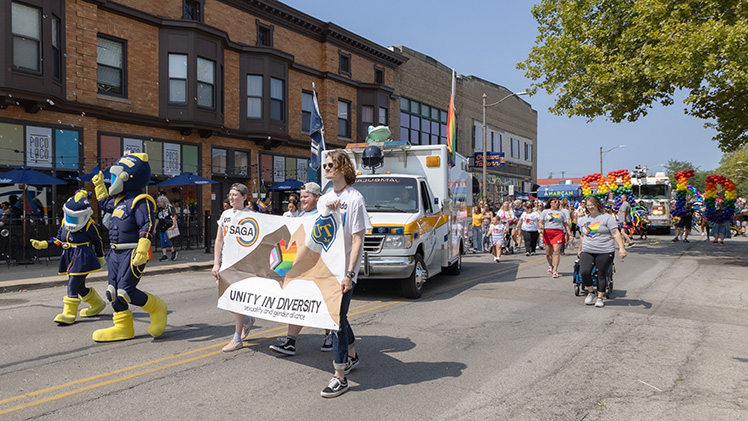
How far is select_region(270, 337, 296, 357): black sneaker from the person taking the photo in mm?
5475

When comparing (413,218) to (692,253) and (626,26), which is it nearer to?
(626,26)

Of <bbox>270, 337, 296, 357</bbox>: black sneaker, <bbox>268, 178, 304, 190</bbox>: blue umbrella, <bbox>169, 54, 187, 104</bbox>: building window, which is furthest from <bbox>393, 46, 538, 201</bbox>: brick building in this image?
<bbox>270, 337, 296, 357</bbox>: black sneaker

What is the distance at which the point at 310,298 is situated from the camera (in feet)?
15.5

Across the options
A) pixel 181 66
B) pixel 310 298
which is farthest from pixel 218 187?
pixel 310 298

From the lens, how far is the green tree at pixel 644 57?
43.6 ft

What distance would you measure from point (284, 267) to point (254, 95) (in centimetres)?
1876

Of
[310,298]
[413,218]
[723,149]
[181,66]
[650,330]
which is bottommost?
[650,330]

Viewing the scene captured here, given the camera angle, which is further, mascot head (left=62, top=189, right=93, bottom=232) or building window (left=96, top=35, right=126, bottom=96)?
building window (left=96, top=35, right=126, bottom=96)

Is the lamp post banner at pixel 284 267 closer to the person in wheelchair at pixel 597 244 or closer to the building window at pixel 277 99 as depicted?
the person in wheelchair at pixel 597 244

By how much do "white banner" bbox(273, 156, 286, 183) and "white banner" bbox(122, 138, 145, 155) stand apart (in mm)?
6550

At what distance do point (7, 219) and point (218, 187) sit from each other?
921cm

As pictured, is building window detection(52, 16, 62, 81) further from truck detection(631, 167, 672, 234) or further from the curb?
truck detection(631, 167, 672, 234)

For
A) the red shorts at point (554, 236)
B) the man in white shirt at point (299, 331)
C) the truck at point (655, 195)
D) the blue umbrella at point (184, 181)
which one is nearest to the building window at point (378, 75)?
the blue umbrella at point (184, 181)

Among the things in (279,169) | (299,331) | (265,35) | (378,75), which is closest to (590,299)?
(299,331)
